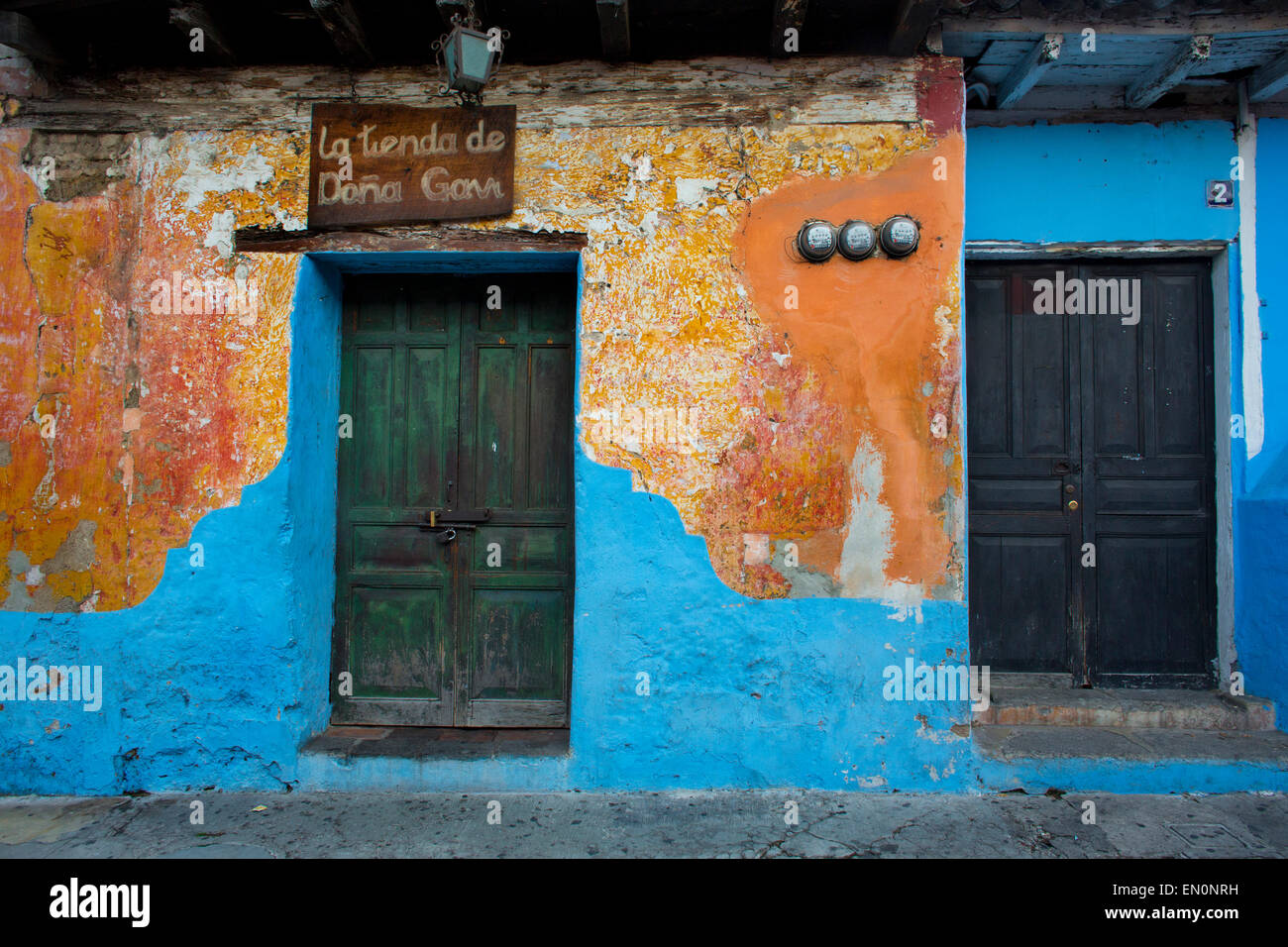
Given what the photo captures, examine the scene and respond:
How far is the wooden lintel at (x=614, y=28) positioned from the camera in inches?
126

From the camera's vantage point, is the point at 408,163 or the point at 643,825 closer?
the point at 643,825

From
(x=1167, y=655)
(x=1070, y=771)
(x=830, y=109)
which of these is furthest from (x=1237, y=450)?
(x=830, y=109)

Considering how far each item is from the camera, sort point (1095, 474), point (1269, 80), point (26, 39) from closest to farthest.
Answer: point (26, 39) → point (1269, 80) → point (1095, 474)

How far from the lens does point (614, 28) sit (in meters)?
3.33

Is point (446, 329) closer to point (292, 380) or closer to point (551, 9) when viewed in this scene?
point (292, 380)

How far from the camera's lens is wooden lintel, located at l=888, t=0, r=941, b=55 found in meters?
3.20

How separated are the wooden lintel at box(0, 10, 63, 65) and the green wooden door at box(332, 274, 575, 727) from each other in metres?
1.72

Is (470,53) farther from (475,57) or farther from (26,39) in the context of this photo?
(26,39)

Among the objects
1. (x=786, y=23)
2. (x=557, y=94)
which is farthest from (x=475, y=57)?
(x=786, y=23)

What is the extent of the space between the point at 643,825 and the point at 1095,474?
10.2 ft

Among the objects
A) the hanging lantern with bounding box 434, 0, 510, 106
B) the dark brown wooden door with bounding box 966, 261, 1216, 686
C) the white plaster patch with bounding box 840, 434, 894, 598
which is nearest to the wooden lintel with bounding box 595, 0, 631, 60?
the hanging lantern with bounding box 434, 0, 510, 106

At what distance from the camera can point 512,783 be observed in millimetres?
3488

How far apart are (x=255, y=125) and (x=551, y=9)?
160 centimetres

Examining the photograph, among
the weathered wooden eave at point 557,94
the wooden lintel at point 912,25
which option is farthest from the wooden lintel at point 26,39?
the wooden lintel at point 912,25
